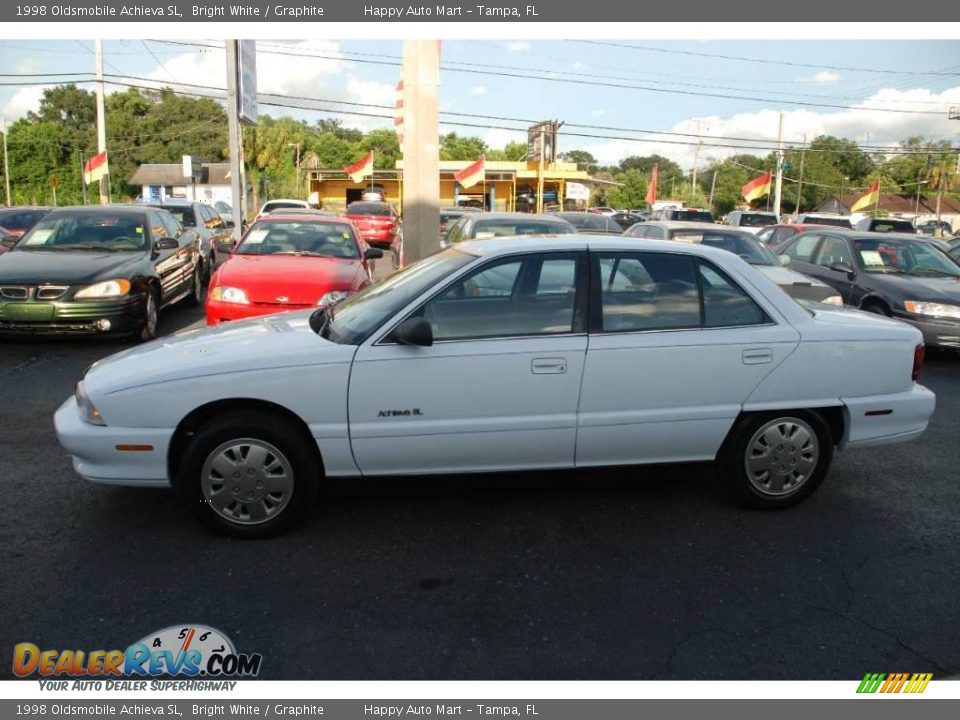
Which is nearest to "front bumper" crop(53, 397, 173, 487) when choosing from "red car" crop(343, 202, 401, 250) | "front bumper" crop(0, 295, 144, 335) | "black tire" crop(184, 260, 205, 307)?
"front bumper" crop(0, 295, 144, 335)

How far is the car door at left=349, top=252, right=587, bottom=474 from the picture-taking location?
4.07 meters

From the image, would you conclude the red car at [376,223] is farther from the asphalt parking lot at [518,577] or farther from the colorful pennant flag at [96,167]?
the asphalt parking lot at [518,577]

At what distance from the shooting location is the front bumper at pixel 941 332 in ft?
29.8

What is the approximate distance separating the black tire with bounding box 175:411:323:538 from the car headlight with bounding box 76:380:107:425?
472 millimetres

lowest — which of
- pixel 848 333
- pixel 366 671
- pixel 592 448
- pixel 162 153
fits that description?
pixel 366 671

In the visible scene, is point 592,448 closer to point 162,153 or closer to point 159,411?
point 159,411

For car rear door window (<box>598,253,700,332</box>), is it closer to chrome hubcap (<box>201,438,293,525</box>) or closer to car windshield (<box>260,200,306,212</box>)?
chrome hubcap (<box>201,438,293,525</box>)

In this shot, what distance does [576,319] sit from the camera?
4305mm

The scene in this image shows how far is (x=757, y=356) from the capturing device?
4.40 meters

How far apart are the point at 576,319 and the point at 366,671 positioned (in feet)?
6.97

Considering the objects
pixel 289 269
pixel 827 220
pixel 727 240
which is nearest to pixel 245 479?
pixel 289 269

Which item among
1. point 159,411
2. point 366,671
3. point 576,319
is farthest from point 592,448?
point 159,411

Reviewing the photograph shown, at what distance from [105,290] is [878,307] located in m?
9.08

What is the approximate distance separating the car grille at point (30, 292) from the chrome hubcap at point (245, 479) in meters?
5.60
